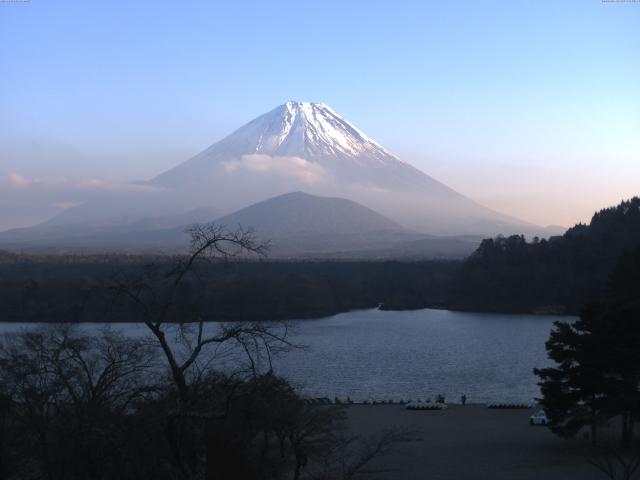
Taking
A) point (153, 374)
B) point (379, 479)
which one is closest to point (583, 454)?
point (379, 479)

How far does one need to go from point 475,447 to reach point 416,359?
845 cm

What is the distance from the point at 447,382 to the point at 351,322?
11.6m

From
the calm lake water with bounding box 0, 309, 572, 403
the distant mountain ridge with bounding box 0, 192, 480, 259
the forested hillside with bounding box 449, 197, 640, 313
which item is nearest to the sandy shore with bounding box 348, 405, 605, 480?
the calm lake water with bounding box 0, 309, 572, 403

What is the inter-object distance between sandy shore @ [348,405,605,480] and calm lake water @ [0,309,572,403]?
1.29 meters

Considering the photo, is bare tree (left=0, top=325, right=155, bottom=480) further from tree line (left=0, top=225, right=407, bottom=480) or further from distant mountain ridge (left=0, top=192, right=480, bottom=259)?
distant mountain ridge (left=0, top=192, right=480, bottom=259)

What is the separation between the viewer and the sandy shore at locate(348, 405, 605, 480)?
7.91m

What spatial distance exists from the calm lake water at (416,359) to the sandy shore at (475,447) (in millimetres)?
1287

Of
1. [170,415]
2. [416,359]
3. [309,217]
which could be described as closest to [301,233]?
[309,217]

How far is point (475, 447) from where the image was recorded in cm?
924

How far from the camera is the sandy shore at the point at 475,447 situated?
26.0 feet

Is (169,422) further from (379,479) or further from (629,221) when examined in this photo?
(629,221)

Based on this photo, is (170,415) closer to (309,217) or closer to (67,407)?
(67,407)

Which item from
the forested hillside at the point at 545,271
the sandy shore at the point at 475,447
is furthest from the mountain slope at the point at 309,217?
the sandy shore at the point at 475,447

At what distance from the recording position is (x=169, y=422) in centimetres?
377
